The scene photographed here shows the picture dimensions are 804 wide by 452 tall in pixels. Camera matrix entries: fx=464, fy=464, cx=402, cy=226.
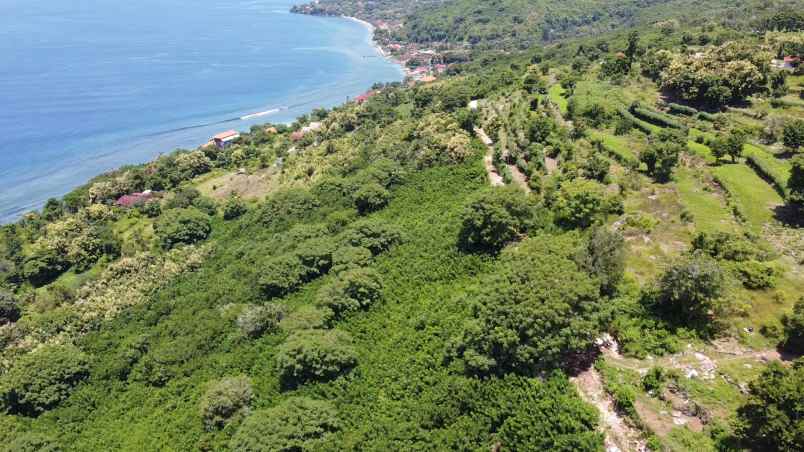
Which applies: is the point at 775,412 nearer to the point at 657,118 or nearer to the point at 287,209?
the point at 657,118

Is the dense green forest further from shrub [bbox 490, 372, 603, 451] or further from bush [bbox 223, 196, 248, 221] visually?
bush [bbox 223, 196, 248, 221]

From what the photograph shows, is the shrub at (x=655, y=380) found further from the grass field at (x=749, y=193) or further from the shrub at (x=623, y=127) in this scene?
the shrub at (x=623, y=127)

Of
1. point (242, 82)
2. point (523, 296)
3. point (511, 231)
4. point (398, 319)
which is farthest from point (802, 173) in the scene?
point (242, 82)

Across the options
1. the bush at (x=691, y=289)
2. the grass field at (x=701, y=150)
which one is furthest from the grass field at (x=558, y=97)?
the bush at (x=691, y=289)

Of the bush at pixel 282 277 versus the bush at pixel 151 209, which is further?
the bush at pixel 151 209

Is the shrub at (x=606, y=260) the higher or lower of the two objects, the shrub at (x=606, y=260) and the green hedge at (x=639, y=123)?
the lower

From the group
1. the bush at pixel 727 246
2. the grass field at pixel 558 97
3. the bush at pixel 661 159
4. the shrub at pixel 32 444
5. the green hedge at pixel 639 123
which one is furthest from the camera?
the grass field at pixel 558 97

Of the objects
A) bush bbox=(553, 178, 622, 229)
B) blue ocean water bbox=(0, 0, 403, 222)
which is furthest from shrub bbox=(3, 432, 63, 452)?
blue ocean water bbox=(0, 0, 403, 222)
